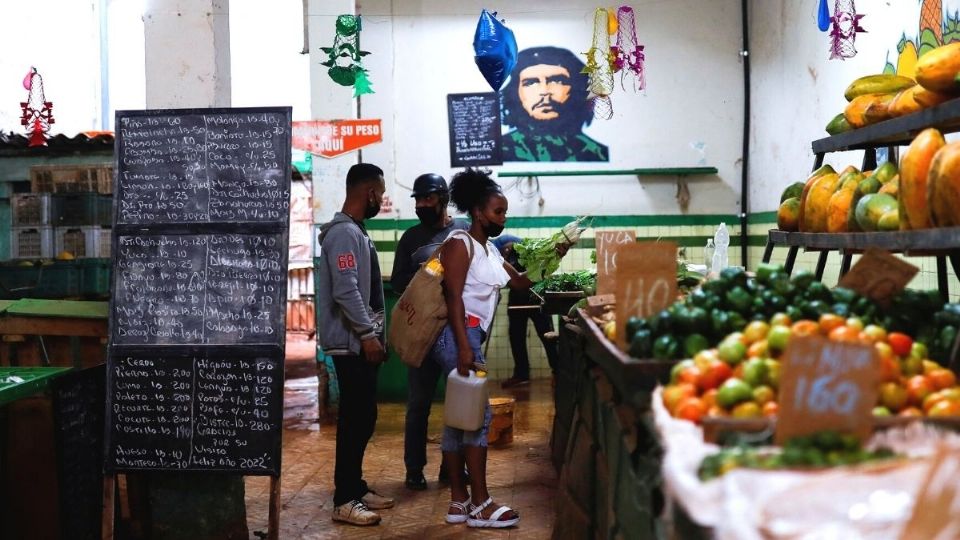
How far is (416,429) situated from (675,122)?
575 cm

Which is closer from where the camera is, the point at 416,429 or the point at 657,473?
the point at 657,473

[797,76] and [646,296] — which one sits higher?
[797,76]

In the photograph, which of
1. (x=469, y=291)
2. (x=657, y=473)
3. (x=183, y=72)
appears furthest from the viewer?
(x=183, y=72)

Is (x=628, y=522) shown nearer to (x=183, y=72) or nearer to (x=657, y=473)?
(x=657, y=473)

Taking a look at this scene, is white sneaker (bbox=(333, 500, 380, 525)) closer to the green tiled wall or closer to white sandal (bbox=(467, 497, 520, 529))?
white sandal (bbox=(467, 497, 520, 529))

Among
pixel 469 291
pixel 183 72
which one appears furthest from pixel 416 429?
pixel 183 72

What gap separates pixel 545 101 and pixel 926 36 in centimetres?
515

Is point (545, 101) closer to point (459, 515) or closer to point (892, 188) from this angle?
point (459, 515)

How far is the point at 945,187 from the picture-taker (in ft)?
10.9

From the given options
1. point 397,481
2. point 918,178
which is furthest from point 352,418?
point 918,178

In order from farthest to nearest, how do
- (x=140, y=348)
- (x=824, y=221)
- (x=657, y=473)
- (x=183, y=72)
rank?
(x=183, y=72) → (x=140, y=348) → (x=824, y=221) → (x=657, y=473)

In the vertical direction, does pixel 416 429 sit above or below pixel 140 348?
below

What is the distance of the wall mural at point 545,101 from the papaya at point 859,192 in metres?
7.01

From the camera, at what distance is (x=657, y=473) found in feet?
9.94
